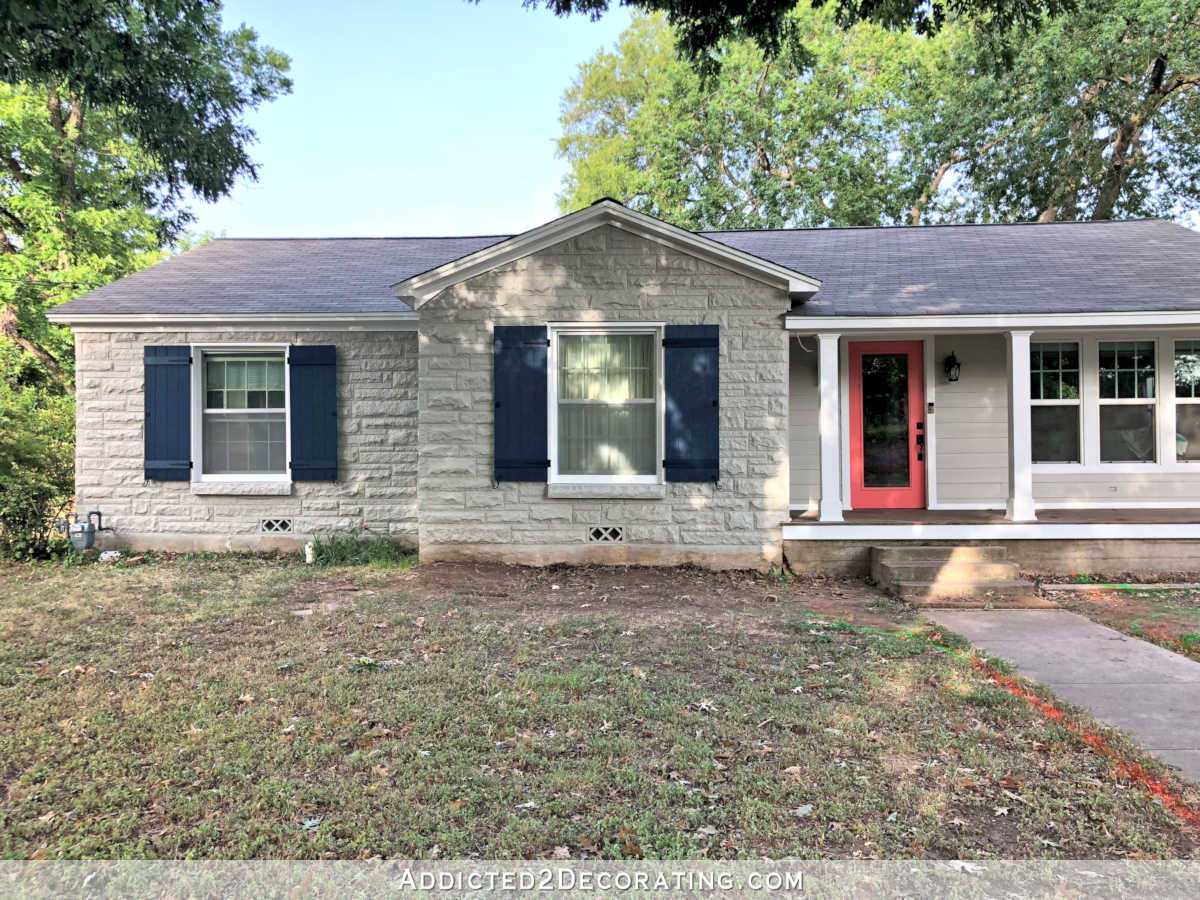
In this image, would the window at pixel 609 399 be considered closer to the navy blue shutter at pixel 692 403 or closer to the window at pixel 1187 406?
the navy blue shutter at pixel 692 403

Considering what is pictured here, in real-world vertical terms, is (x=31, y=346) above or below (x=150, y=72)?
above

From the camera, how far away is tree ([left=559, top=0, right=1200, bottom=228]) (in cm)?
1770

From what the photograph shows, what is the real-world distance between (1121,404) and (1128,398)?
0.12 meters

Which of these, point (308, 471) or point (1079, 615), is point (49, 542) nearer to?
point (308, 471)

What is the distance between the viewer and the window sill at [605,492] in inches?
314

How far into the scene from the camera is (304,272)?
416 inches

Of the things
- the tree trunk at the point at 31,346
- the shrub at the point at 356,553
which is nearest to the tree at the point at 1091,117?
the shrub at the point at 356,553

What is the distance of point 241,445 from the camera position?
30.3 feet

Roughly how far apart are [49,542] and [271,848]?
27.8 ft

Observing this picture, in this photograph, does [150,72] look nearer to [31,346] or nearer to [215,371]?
[215,371]

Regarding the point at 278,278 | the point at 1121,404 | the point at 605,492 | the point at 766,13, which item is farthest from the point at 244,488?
the point at 1121,404

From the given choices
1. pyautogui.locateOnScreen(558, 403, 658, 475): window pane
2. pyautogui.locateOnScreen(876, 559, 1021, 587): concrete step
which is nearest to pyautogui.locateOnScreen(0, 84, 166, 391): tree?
pyautogui.locateOnScreen(558, 403, 658, 475): window pane

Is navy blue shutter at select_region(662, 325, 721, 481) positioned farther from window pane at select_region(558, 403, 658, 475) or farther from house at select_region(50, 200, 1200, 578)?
window pane at select_region(558, 403, 658, 475)

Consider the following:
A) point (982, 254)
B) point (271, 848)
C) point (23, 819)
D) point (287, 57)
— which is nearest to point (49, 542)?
point (23, 819)
